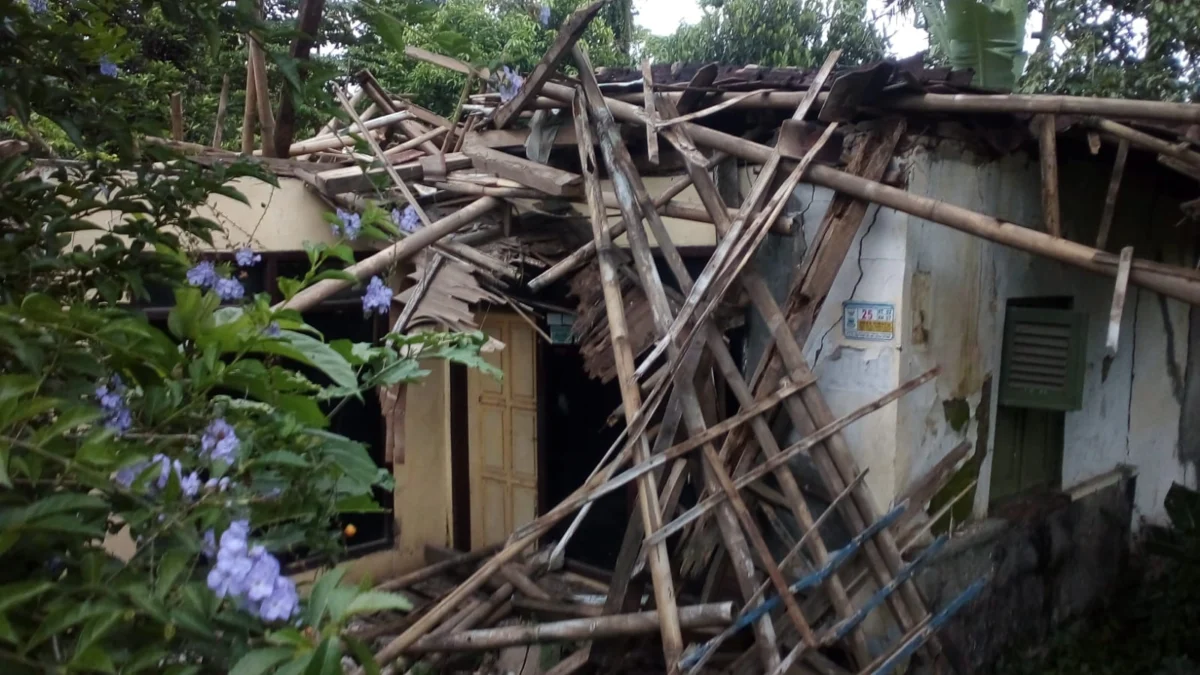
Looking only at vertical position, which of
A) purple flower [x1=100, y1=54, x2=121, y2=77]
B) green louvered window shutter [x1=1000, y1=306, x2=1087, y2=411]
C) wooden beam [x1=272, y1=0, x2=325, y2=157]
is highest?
wooden beam [x1=272, y1=0, x2=325, y2=157]

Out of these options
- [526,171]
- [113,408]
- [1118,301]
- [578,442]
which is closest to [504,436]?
[578,442]

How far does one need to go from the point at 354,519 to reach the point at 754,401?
320 cm

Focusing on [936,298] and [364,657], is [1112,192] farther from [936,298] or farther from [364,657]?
[364,657]

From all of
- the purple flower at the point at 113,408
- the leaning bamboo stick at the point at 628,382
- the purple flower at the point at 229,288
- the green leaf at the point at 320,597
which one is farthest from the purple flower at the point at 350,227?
the leaning bamboo stick at the point at 628,382

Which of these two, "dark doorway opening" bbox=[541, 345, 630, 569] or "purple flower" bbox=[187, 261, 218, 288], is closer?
"purple flower" bbox=[187, 261, 218, 288]

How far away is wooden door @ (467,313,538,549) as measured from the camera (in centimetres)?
633

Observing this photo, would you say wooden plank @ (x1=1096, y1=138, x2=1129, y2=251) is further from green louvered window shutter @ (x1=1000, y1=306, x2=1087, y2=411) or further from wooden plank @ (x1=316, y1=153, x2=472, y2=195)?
wooden plank @ (x1=316, y1=153, x2=472, y2=195)

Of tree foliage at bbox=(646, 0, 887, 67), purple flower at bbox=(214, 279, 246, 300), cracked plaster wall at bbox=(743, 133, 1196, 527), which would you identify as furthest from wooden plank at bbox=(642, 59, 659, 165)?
tree foliage at bbox=(646, 0, 887, 67)

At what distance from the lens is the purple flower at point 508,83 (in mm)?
4742

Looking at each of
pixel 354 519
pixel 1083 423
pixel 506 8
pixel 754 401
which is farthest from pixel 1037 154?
pixel 506 8

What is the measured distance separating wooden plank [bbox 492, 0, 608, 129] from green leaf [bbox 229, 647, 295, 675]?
305cm

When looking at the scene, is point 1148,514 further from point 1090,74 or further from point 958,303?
point 1090,74

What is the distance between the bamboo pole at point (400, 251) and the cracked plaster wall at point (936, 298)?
1.30 m

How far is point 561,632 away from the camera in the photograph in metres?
3.53
